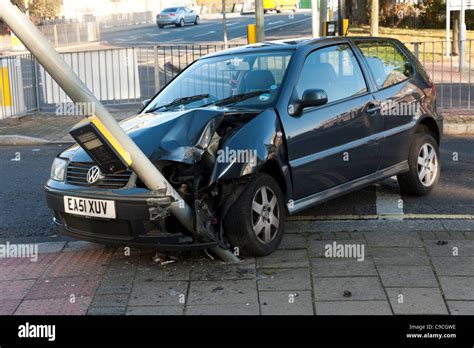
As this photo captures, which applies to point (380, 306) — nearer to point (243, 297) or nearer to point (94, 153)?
point (243, 297)

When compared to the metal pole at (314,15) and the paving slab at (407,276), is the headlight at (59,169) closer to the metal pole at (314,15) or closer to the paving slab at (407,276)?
the paving slab at (407,276)

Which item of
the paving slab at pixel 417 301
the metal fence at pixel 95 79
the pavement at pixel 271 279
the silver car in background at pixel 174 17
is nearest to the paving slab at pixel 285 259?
the pavement at pixel 271 279

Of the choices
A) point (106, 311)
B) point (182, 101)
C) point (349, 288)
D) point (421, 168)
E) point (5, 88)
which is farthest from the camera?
point (5, 88)

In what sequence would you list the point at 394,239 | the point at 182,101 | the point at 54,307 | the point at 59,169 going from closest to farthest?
the point at 54,307
the point at 59,169
the point at 394,239
the point at 182,101

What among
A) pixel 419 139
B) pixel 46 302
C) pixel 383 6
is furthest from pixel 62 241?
pixel 383 6

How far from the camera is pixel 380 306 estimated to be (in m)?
4.59

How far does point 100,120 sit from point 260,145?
1353 mm

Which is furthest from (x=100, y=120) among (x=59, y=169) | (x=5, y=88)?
(x=5, y=88)

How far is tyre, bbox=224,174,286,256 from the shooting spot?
5.30 meters

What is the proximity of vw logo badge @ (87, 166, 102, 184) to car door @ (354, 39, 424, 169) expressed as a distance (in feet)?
9.28

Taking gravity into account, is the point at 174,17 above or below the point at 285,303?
above

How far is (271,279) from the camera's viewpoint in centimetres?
512

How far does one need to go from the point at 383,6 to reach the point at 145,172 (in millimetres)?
35292

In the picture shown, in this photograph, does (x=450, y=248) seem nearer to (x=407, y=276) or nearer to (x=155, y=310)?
(x=407, y=276)
